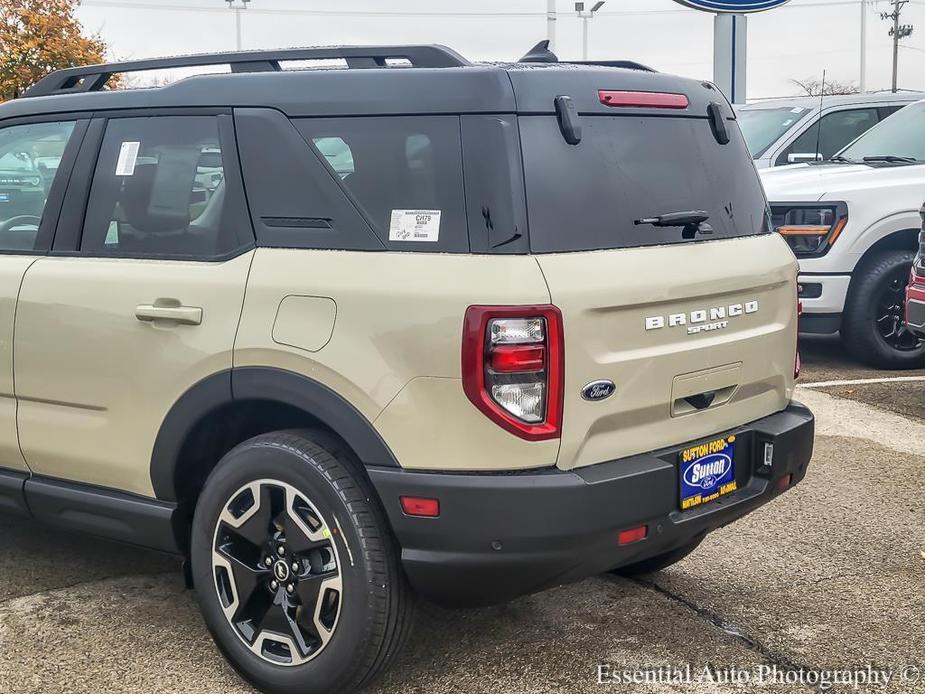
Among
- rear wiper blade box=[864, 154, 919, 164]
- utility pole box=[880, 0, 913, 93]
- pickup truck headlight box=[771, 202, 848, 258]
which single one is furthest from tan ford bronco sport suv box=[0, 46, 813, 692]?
utility pole box=[880, 0, 913, 93]

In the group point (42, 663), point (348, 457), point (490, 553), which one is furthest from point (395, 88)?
point (42, 663)

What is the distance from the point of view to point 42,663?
3.40 m

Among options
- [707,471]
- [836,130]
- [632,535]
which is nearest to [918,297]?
[707,471]

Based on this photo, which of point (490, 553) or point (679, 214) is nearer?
point (490, 553)

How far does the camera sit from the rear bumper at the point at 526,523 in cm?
278

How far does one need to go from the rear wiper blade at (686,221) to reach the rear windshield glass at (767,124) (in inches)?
298

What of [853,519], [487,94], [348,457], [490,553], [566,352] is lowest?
[853,519]

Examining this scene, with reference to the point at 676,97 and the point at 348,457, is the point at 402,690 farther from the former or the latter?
the point at 676,97

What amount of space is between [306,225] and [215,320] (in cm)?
39

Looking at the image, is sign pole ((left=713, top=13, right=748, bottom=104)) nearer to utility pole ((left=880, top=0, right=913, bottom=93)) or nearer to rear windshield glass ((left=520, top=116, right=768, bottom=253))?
rear windshield glass ((left=520, top=116, right=768, bottom=253))

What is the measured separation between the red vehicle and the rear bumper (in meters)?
3.85

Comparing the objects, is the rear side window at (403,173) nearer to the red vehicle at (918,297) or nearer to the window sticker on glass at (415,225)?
the window sticker on glass at (415,225)

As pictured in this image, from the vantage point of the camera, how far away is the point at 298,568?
310cm

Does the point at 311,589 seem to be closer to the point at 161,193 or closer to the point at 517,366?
the point at 517,366
